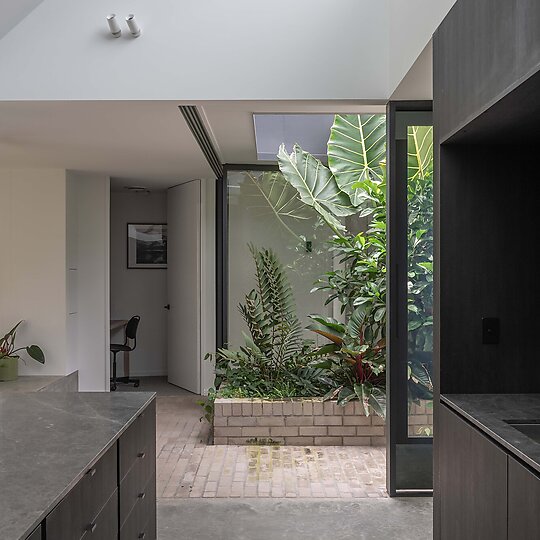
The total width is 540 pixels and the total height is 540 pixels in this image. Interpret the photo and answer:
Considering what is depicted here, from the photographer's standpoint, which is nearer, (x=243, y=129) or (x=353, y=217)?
(x=243, y=129)

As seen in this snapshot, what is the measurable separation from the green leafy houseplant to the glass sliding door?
1.84 metres

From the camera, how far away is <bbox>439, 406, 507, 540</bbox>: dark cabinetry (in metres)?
2.21

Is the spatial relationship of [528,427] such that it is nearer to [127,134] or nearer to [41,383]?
[127,134]

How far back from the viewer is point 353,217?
285 inches

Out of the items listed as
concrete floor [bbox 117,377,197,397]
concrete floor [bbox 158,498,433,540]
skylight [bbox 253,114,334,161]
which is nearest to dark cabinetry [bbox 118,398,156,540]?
concrete floor [bbox 158,498,433,540]

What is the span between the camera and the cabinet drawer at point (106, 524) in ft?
7.11

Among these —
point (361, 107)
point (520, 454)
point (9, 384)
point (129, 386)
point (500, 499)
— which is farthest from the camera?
point (129, 386)

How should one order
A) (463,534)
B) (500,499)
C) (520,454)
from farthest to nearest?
(463,534) < (500,499) < (520,454)

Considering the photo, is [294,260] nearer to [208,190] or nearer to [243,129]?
[208,190]

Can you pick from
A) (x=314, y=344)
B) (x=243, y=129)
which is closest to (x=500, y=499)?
(x=243, y=129)

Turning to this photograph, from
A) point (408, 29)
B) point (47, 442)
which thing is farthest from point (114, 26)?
point (47, 442)

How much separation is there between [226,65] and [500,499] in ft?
9.92

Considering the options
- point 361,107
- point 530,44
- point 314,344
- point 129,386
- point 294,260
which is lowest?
point 129,386

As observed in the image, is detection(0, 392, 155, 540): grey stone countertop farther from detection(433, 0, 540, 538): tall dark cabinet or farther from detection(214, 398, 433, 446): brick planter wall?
detection(214, 398, 433, 446): brick planter wall
